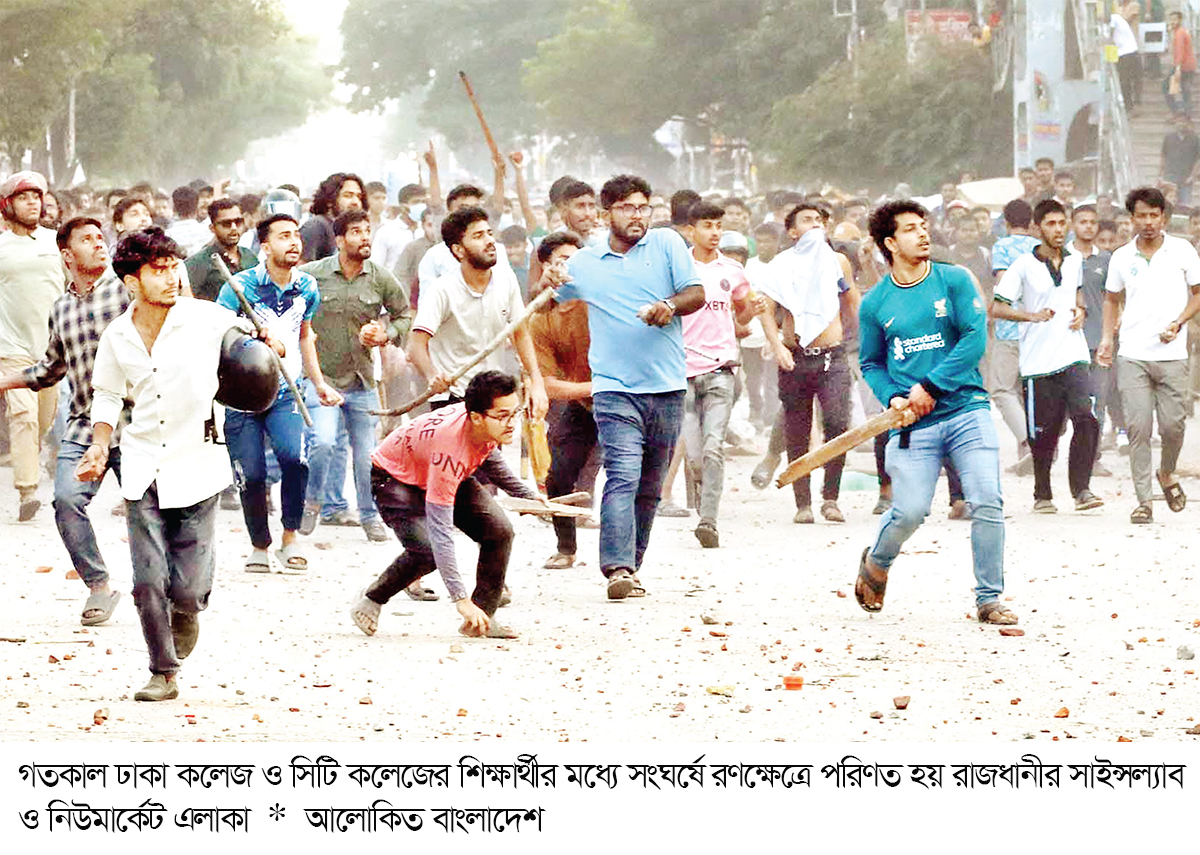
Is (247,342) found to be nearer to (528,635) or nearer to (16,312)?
(528,635)

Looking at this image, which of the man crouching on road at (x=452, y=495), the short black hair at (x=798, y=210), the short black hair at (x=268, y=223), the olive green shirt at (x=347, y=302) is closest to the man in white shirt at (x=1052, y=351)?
the short black hair at (x=798, y=210)

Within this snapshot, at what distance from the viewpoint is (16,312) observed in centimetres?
1341

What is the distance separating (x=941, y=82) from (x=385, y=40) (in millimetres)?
51426

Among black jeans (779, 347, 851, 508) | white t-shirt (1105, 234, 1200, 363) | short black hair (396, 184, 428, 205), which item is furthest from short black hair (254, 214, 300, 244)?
short black hair (396, 184, 428, 205)

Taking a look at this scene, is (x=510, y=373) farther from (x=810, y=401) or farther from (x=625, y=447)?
(x=810, y=401)

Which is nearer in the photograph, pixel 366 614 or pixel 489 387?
pixel 489 387

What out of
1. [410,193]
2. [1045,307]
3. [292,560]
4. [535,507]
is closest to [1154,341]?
[1045,307]

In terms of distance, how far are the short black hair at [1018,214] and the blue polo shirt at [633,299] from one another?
19.0 feet

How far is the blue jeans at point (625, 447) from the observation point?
34.2ft

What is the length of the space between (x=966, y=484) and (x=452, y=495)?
6.69 feet

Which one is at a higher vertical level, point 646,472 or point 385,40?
point 385,40

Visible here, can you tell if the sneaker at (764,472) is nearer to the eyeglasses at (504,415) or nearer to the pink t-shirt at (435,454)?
the pink t-shirt at (435,454)

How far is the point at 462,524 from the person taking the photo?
364 inches

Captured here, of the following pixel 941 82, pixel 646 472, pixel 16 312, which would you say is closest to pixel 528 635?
pixel 646 472
